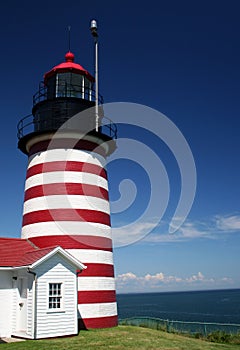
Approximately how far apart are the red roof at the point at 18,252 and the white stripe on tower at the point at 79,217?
0.50 m

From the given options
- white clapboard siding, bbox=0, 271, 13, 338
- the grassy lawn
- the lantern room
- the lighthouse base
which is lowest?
the grassy lawn

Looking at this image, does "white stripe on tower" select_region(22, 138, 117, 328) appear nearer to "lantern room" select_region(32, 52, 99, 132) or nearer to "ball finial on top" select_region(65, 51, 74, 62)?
"lantern room" select_region(32, 52, 99, 132)

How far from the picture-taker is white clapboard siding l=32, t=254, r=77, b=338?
477 inches

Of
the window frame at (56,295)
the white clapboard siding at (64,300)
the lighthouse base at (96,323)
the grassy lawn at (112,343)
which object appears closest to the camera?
the grassy lawn at (112,343)

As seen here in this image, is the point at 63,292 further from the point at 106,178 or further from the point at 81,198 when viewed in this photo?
the point at 106,178

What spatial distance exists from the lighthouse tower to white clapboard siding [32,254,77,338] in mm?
1250

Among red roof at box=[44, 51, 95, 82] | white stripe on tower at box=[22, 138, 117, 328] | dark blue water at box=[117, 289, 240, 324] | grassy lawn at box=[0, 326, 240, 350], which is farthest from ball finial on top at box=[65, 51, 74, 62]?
dark blue water at box=[117, 289, 240, 324]

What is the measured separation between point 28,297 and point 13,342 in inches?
55.8

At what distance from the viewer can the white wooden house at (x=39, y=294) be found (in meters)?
12.1

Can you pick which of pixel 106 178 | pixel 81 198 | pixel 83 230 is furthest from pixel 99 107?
pixel 83 230

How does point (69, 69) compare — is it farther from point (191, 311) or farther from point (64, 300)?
point (191, 311)

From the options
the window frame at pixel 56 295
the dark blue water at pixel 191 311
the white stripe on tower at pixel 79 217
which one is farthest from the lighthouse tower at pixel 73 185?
the dark blue water at pixel 191 311

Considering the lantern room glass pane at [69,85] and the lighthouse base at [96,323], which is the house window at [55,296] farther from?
the lantern room glass pane at [69,85]

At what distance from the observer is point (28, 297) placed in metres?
12.4
